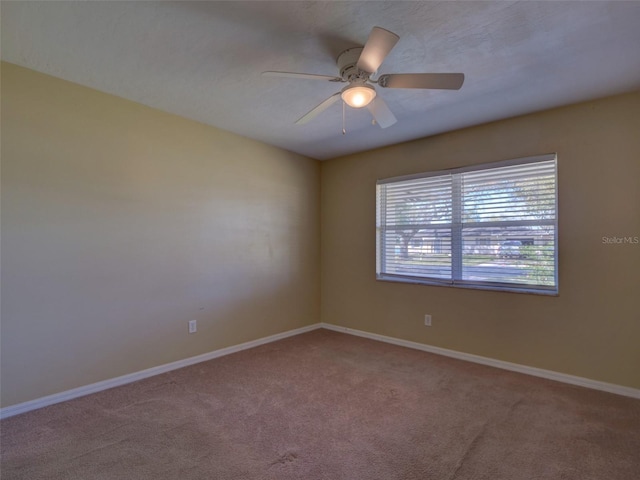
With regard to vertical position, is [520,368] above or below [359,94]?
below

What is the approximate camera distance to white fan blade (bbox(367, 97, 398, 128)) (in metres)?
2.24

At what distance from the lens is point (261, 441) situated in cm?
199

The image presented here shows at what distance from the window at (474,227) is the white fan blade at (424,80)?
166 centimetres

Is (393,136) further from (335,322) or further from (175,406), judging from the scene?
(175,406)

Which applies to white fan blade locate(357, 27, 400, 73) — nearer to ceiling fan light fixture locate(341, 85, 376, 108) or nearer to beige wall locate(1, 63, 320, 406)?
ceiling fan light fixture locate(341, 85, 376, 108)

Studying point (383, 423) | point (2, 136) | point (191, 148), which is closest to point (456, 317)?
point (383, 423)

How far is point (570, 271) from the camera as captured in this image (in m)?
2.85

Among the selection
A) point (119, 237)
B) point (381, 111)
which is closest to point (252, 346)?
point (119, 237)

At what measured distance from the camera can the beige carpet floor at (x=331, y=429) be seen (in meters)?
1.75

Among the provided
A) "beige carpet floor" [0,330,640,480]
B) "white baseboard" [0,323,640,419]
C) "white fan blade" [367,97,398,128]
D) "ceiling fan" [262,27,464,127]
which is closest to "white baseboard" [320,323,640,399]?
"white baseboard" [0,323,640,419]

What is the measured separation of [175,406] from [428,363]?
7.69ft

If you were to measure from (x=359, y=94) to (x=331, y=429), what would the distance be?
2.15 m

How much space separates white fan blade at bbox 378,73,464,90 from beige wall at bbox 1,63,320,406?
2163 mm

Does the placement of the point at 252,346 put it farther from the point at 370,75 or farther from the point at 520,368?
the point at 370,75
